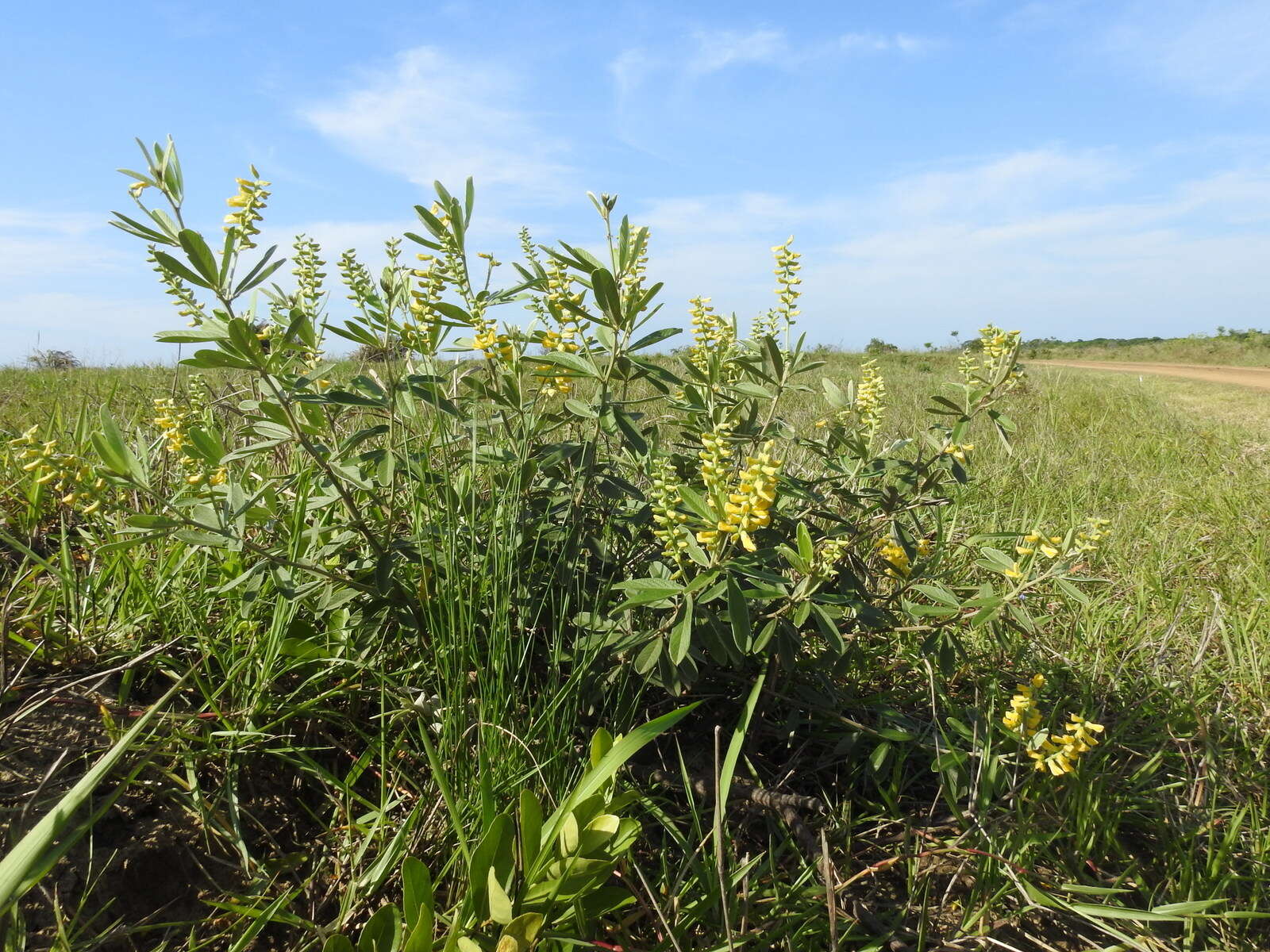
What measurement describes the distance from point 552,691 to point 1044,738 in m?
1.00

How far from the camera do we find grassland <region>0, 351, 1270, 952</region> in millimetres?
1373

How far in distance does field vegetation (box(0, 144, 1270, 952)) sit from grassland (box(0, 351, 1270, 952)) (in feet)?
0.04

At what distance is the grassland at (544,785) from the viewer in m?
1.37

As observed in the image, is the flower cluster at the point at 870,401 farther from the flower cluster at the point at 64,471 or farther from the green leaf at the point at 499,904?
the flower cluster at the point at 64,471

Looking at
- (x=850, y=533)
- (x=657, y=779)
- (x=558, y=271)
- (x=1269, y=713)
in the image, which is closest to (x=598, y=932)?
(x=657, y=779)

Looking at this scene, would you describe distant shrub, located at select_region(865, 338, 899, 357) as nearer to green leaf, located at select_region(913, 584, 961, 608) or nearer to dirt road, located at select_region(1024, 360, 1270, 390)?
dirt road, located at select_region(1024, 360, 1270, 390)

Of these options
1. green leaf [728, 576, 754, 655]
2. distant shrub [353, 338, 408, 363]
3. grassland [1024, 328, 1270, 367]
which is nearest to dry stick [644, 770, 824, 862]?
green leaf [728, 576, 754, 655]

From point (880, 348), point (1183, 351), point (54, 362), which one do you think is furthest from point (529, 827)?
point (1183, 351)

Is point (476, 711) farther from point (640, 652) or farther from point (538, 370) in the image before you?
point (538, 370)

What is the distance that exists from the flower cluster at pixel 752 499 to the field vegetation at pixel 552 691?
1 centimetres

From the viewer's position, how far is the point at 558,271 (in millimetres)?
1791

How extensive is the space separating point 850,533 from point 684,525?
53cm

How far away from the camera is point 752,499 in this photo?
4.49ft

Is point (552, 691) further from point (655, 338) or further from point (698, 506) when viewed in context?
point (655, 338)
